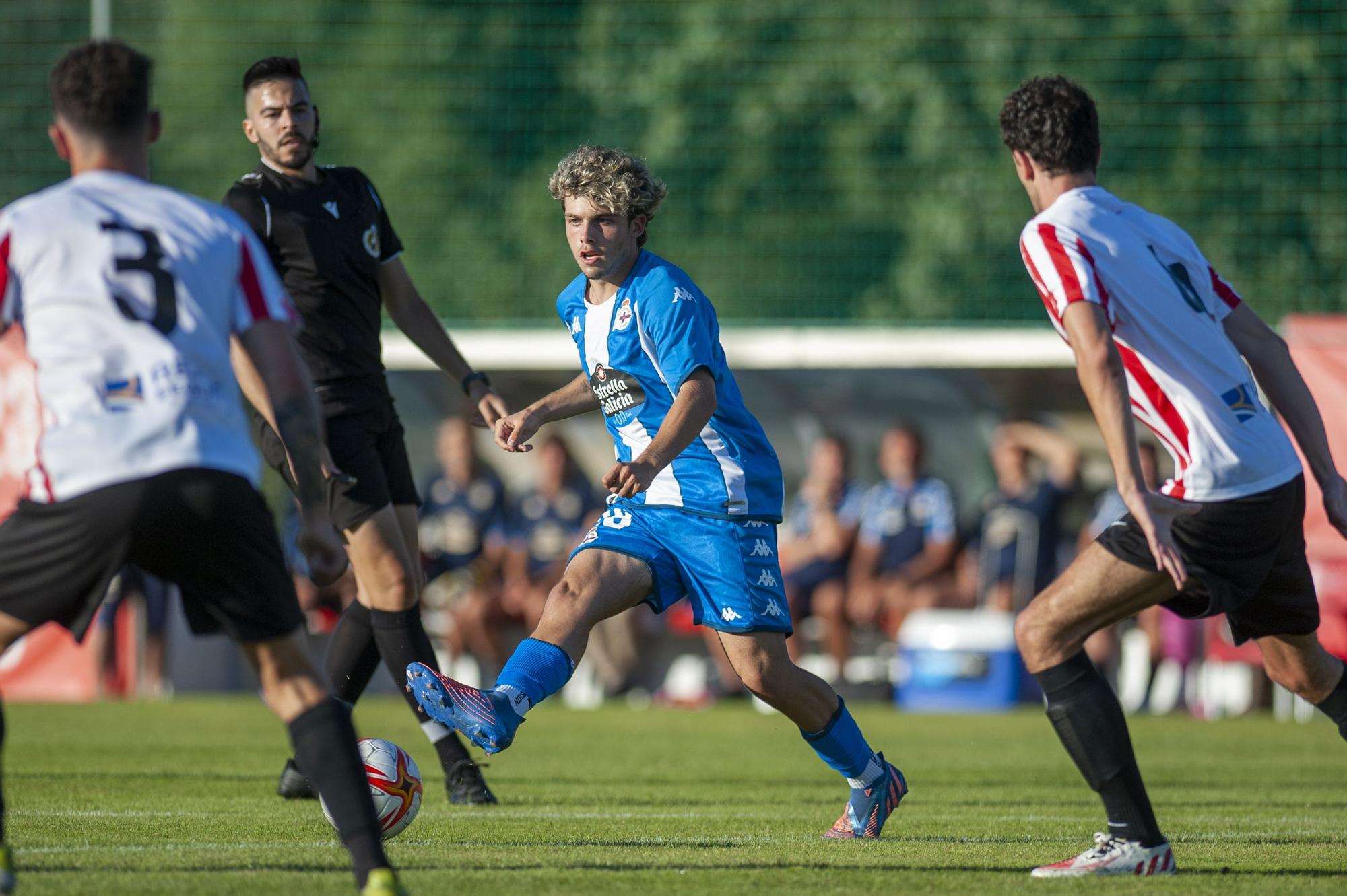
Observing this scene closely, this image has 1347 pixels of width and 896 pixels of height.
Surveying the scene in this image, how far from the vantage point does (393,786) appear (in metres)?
5.80

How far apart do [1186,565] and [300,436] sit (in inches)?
94.0

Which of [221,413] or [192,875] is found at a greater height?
[221,413]

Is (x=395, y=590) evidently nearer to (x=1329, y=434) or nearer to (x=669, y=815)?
(x=669, y=815)

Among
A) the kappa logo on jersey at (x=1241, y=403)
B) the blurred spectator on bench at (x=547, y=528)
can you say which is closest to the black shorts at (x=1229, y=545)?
the kappa logo on jersey at (x=1241, y=403)

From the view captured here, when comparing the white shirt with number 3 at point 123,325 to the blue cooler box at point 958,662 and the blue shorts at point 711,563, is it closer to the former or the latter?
the blue shorts at point 711,563

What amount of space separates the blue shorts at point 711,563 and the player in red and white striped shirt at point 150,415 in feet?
5.96

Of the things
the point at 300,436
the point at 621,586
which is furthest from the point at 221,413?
the point at 621,586

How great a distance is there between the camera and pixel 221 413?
4.09m

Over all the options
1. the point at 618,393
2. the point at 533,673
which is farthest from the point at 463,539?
the point at 533,673

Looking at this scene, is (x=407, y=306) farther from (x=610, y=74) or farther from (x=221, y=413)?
(x=610, y=74)

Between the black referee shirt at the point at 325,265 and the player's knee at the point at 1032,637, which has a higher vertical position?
the black referee shirt at the point at 325,265

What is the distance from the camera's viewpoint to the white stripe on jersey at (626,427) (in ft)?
19.7

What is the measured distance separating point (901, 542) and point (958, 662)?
3.49 ft

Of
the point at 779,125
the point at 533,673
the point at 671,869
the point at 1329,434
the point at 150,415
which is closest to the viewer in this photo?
the point at 150,415
